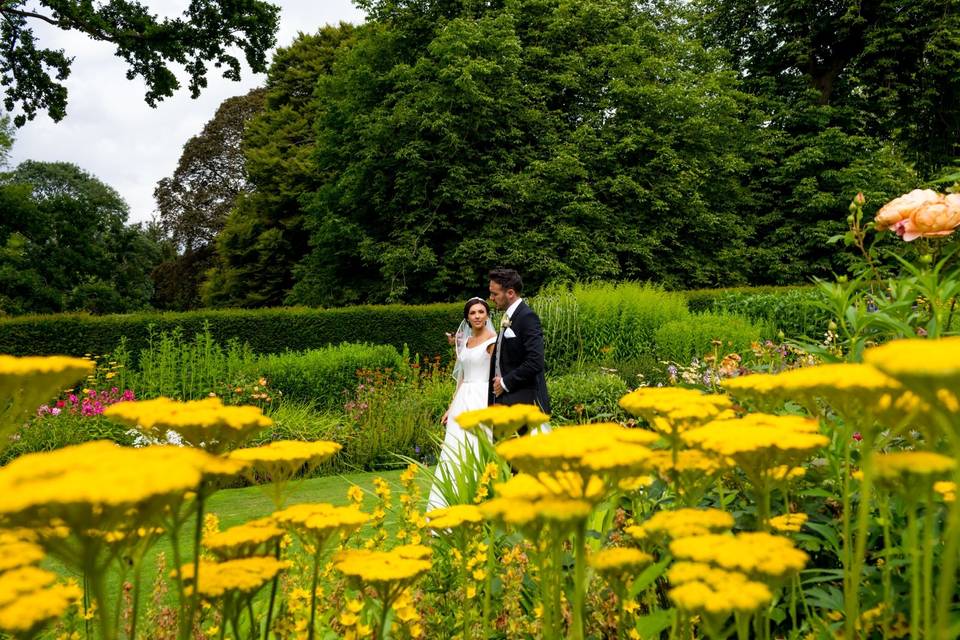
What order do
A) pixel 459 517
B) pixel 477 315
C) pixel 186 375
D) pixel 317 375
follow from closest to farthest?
1. pixel 459 517
2. pixel 477 315
3. pixel 186 375
4. pixel 317 375

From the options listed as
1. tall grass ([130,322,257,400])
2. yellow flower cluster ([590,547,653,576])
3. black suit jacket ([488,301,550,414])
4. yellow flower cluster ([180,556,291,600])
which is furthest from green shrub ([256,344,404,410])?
yellow flower cluster ([590,547,653,576])

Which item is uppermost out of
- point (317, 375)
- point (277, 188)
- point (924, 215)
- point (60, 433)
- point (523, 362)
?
point (277, 188)

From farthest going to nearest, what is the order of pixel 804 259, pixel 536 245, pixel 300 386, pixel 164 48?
1. pixel 804 259
2. pixel 536 245
3. pixel 164 48
4. pixel 300 386

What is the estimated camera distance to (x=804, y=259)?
20.3m

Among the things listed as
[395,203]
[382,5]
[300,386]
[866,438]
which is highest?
[382,5]

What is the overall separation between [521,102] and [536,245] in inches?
180

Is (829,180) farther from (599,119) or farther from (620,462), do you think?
(620,462)

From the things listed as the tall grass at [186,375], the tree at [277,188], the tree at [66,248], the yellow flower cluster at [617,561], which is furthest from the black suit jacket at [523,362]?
the tree at [277,188]

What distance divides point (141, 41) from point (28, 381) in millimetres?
14148

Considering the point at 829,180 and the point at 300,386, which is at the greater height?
the point at 829,180

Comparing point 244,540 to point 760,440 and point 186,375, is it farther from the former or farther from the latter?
point 186,375

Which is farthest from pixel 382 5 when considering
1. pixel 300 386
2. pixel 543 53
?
pixel 300 386

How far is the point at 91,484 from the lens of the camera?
2.22 feet

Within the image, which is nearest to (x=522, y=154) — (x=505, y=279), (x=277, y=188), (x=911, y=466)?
(x=277, y=188)
